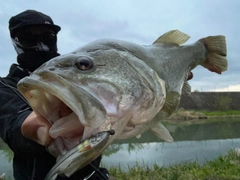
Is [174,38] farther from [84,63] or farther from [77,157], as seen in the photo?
[77,157]

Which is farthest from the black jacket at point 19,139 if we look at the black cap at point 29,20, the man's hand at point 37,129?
the black cap at point 29,20

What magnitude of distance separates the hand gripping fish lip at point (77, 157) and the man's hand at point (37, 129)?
10.0 inches

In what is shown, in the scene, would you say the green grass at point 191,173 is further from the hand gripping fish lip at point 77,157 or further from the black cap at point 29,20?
the hand gripping fish lip at point 77,157

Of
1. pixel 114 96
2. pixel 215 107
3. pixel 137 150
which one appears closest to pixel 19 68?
pixel 114 96

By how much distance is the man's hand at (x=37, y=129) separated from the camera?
182cm

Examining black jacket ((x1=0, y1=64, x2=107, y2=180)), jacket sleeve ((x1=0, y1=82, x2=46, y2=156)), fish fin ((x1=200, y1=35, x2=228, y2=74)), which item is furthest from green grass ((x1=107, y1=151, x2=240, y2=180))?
jacket sleeve ((x1=0, y1=82, x2=46, y2=156))

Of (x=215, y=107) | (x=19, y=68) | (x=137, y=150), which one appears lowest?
(x=215, y=107)

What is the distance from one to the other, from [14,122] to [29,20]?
114cm

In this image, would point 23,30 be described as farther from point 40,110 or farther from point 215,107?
point 215,107

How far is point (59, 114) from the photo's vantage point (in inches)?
72.4

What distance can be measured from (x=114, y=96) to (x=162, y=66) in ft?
3.13

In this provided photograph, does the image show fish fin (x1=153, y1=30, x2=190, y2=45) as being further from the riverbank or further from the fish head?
the riverbank

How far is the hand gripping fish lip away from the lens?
1562 millimetres

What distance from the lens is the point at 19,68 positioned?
120 inches
